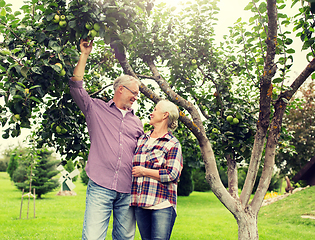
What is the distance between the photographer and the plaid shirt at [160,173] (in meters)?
2.00

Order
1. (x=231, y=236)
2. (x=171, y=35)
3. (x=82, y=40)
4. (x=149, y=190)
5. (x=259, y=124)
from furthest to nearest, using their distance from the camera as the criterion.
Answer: (x=231, y=236) < (x=171, y=35) < (x=259, y=124) < (x=82, y=40) < (x=149, y=190)

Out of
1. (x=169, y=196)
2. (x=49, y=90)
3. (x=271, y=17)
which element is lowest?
(x=169, y=196)

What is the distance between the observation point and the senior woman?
1.97 meters

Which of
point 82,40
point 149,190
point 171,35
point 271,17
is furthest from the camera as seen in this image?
point 171,35

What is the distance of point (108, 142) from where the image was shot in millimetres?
2285

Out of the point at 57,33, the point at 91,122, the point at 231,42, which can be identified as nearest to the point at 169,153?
the point at 91,122

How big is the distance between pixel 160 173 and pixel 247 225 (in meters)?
2.27

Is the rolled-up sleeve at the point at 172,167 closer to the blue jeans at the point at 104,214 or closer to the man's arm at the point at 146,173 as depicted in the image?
the man's arm at the point at 146,173

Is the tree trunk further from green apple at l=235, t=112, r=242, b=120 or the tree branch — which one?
green apple at l=235, t=112, r=242, b=120

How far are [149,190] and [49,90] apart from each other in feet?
4.27

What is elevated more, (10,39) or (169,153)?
(10,39)

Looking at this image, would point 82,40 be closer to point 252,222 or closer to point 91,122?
point 91,122

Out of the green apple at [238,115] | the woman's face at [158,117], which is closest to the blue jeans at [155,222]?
the woman's face at [158,117]

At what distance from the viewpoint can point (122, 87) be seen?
2.47 meters
